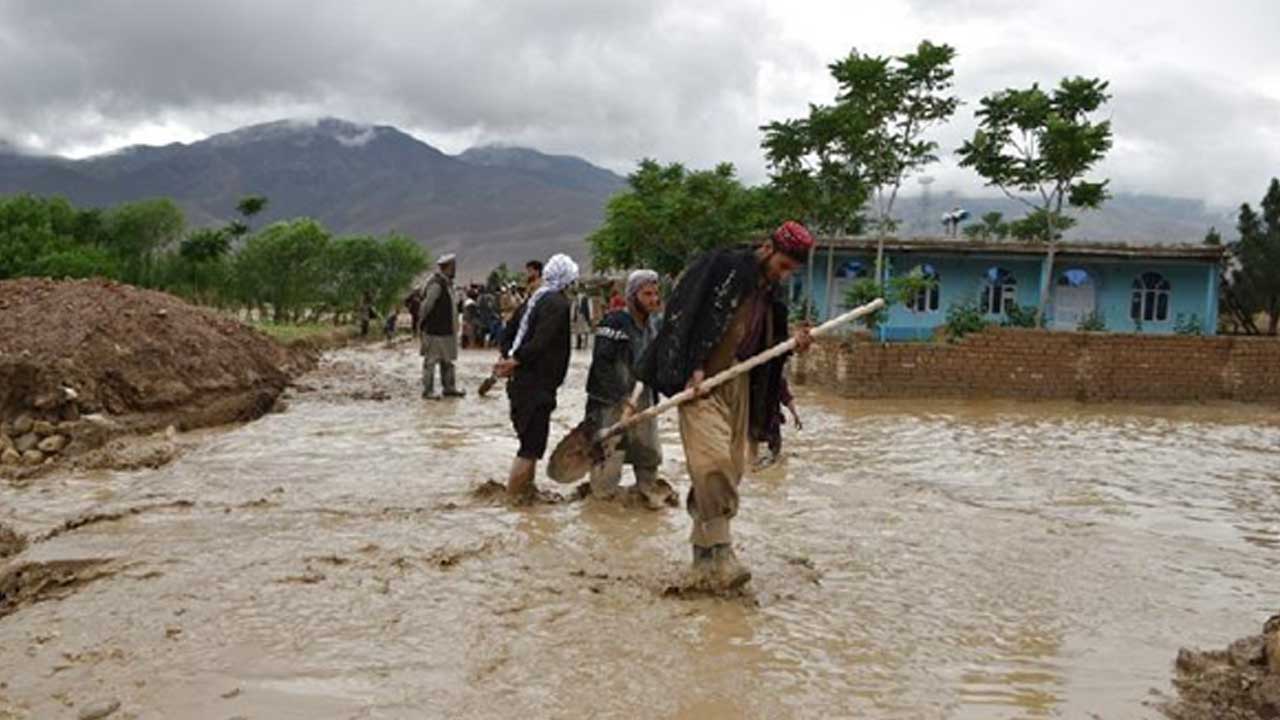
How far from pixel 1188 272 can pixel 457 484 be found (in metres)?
24.3

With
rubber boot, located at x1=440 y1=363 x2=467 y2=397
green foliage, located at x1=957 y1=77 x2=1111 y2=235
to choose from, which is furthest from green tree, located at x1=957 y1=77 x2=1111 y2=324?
rubber boot, located at x1=440 y1=363 x2=467 y2=397

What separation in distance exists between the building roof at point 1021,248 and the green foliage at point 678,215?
2.70m

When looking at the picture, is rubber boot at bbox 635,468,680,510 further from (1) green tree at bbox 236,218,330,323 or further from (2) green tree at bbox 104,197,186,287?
(2) green tree at bbox 104,197,186,287

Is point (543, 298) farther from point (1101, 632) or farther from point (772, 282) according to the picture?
point (1101, 632)

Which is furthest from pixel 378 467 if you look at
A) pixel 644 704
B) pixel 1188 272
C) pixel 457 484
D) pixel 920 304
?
pixel 1188 272

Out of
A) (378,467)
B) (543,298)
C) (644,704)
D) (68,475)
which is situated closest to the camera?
(644,704)

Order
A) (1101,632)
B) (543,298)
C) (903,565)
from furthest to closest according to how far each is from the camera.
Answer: (543,298) → (903,565) → (1101,632)

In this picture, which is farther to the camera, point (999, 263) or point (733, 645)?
point (999, 263)

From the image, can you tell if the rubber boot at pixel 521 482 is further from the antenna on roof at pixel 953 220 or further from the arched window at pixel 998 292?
the antenna on roof at pixel 953 220

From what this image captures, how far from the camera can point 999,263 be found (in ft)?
88.5

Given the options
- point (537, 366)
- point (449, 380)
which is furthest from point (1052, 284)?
point (537, 366)

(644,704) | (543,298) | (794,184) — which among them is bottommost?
(644,704)

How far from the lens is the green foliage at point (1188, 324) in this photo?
24.5 meters

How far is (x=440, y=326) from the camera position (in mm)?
12656
